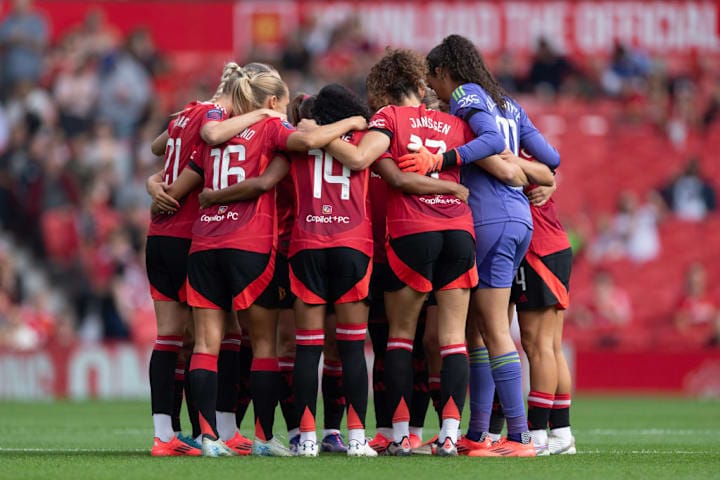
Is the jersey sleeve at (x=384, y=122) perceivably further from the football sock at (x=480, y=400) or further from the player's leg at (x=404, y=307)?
the football sock at (x=480, y=400)

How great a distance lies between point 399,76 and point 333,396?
2071mm

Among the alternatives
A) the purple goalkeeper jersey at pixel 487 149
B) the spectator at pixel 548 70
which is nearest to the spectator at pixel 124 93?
the spectator at pixel 548 70

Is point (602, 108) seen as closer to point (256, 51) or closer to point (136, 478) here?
point (256, 51)

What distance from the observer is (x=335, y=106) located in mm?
7863

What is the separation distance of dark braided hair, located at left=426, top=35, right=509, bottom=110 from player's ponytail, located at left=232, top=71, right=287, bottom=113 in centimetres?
101

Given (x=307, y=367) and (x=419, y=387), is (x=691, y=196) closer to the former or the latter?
(x=419, y=387)

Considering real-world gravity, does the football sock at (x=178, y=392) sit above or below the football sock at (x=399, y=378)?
below

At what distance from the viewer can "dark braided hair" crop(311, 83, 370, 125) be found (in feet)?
25.8

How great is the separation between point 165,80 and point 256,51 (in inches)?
67.3

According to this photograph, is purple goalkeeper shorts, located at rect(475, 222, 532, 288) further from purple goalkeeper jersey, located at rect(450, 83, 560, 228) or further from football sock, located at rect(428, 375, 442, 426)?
football sock, located at rect(428, 375, 442, 426)

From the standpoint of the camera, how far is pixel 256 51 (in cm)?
2278

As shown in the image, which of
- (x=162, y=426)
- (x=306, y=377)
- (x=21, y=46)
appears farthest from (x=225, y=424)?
(x=21, y=46)

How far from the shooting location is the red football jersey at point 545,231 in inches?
321

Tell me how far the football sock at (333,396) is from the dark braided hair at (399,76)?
1736 mm
